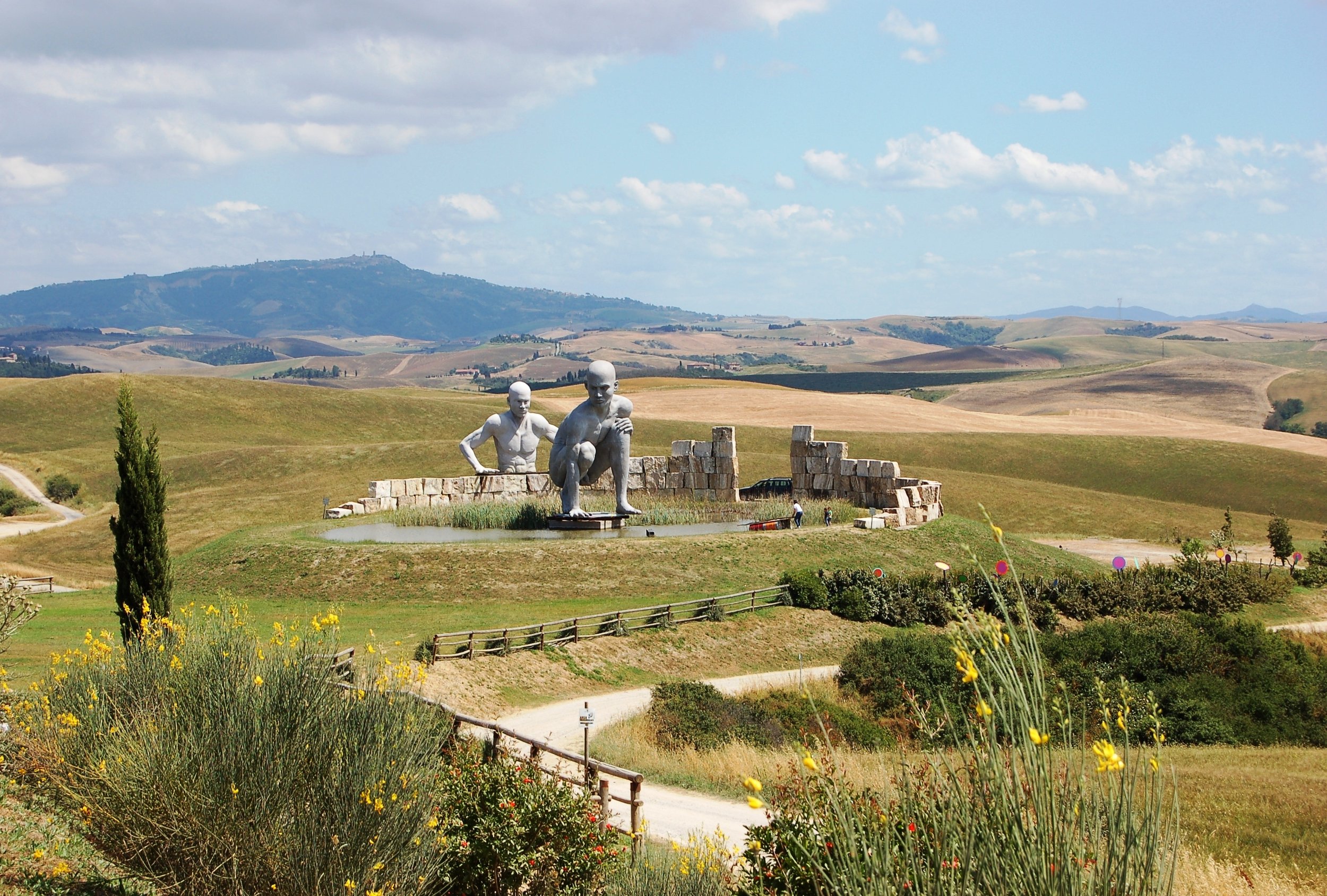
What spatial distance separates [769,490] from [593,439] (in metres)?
11.0

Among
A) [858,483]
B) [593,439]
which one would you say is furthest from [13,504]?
[858,483]

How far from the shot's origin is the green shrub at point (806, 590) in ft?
97.4

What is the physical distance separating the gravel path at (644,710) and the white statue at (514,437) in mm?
14397

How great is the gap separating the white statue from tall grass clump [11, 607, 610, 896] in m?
25.0

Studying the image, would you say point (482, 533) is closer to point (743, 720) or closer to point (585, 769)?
point (743, 720)

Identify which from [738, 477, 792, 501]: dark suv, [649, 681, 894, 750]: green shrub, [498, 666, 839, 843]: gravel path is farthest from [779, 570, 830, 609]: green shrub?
[738, 477, 792, 501]: dark suv

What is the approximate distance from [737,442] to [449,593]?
4753 centimetres

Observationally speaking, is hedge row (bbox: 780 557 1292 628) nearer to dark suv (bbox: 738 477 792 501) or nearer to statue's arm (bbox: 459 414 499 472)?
dark suv (bbox: 738 477 792 501)

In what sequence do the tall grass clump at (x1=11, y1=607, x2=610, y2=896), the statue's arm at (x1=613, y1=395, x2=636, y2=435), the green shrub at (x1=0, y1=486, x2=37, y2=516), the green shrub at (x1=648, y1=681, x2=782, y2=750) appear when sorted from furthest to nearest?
the green shrub at (x1=0, y1=486, x2=37, y2=516) < the statue's arm at (x1=613, y1=395, x2=636, y2=435) < the green shrub at (x1=648, y1=681, x2=782, y2=750) < the tall grass clump at (x1=11, y1=607, x2=610, y2=896)

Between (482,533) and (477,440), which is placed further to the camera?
(477,440)

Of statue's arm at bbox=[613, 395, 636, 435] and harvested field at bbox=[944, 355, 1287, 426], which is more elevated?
statue's arm at bbox=[613, 395, 636, 435]

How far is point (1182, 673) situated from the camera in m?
27.3

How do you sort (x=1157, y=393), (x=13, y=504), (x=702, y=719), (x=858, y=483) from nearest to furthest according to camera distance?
(x=702, y=719) → (x=858, y=483) → (x=13, y=504) → (x=1157, y=393)

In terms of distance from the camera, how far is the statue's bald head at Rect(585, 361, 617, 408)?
104ft
